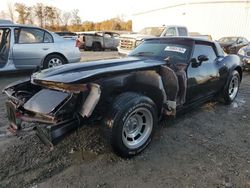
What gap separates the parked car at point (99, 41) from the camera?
20.8m

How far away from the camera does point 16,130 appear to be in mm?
3395

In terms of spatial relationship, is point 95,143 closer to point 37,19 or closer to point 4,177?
point 4,177

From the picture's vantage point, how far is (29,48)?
8141 mm

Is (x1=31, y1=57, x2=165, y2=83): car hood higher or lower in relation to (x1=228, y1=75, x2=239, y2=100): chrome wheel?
higher

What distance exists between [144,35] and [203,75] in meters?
8.29

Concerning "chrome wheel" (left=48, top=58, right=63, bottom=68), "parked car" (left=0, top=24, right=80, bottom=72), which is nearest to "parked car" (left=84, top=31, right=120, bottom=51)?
"parked car" (left=0, top=24, right=80, bottom=72)

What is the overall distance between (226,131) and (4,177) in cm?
344

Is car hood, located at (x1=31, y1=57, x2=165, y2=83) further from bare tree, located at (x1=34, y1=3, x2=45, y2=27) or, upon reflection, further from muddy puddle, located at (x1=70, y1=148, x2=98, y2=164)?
bare tree, located at (x1=34, y1=3, x2=45, y2=27)

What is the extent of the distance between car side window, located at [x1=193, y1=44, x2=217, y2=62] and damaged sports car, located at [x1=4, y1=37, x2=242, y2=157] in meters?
0.03

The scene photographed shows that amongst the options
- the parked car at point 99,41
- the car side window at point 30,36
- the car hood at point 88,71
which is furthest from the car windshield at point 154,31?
the car hood at point 88,71

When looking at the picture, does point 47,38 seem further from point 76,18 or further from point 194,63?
point 76,18

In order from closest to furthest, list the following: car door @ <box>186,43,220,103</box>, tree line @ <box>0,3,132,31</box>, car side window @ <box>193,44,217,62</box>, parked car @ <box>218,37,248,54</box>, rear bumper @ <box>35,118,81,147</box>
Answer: rear bumper @ <box>35,118,81,147</box>
car door @ <box>186,43,220,103</box>
car side window @ <box>193,44,217,62</box>
parked car @ <box>218,37,248,54</box>
tree line @ <box>0,3,132,31</box>

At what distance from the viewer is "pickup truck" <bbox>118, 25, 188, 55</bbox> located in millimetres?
12023

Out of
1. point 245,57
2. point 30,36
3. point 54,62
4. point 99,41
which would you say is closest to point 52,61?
point 54,62
